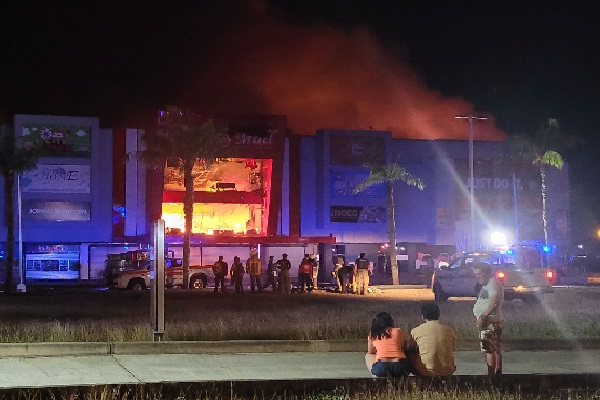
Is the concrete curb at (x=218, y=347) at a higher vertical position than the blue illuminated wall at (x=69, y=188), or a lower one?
lower

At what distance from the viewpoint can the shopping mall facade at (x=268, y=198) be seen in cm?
4778

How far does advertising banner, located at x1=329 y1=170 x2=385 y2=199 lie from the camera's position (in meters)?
53.1

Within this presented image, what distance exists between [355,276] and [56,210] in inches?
933

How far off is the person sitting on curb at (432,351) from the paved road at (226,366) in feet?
8.04

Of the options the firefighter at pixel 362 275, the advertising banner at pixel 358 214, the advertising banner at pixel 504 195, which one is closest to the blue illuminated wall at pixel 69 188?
the advertising banner at pixel 358 214

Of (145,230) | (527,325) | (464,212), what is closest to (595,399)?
(527,325)

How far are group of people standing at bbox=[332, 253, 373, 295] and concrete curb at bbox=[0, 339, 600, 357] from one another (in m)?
15.6

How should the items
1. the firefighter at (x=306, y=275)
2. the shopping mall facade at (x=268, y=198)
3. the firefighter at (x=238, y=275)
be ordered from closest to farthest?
the firefighter at (x=238, y=275) < the firefighter at (x=306, y=275) < the shopping mall facade at (x=268, y=198)

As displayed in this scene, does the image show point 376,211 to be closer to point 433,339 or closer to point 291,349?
point 291,349

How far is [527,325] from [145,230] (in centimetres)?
3604

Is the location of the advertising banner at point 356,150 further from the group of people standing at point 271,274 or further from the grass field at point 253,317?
the grass field at point 253,317

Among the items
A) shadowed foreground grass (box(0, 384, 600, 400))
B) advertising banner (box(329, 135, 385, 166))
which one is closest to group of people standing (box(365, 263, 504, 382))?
shadowed foreground grass (box(0, 384, 600, 400))

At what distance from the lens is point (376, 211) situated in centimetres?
5381

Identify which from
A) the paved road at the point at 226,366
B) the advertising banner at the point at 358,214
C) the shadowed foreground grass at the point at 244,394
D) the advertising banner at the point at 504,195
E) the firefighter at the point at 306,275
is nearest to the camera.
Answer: the shadowed foreground grass at the point at 244,394
